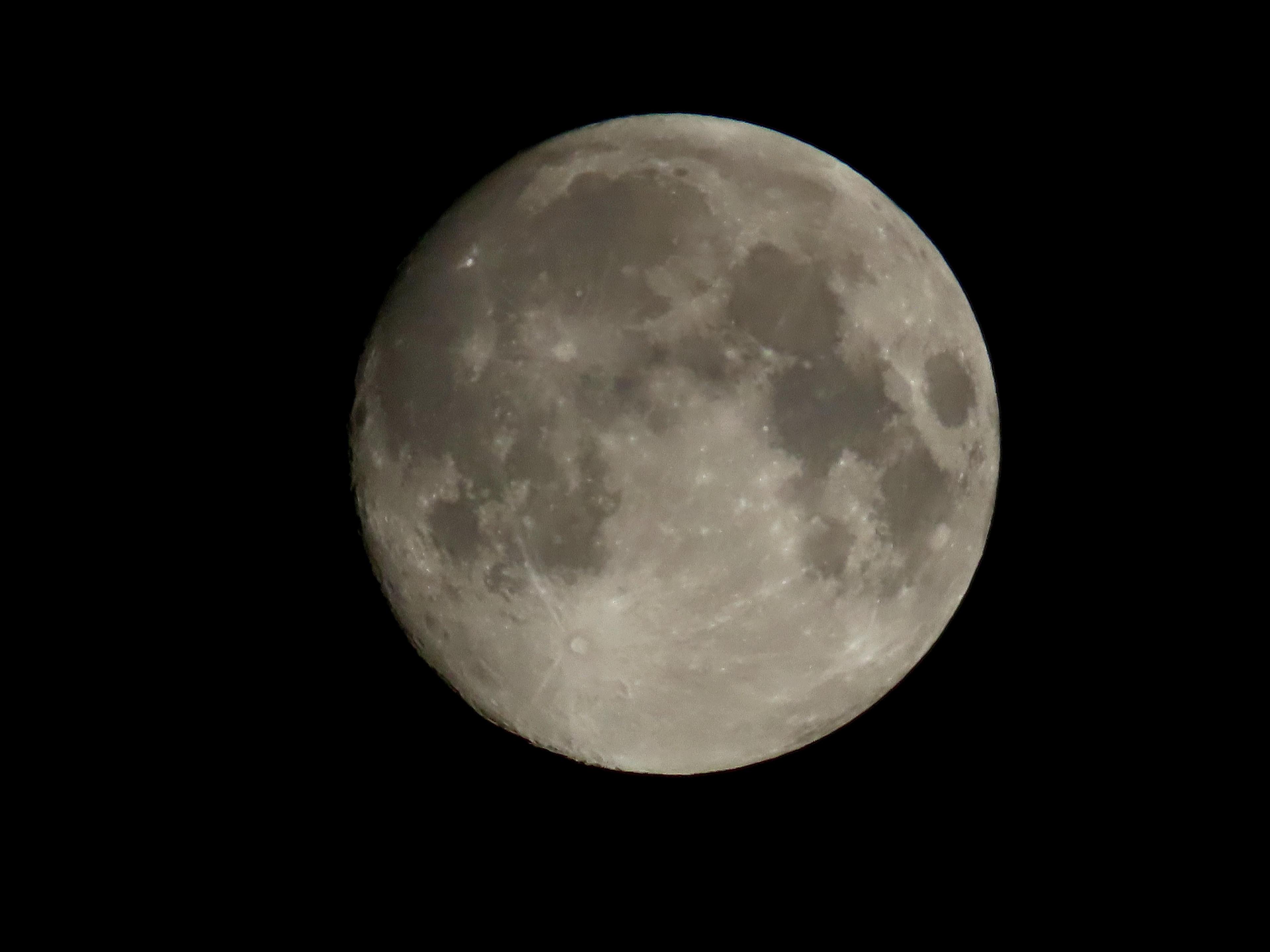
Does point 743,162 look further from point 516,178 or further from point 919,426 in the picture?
point 919,426

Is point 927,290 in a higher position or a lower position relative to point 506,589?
higher

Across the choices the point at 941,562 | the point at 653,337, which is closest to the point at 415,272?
the point at 653,337

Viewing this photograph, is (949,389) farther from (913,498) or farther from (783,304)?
(783,304)

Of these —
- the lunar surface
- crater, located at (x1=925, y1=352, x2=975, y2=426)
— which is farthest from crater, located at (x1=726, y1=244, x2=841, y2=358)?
crater, located at (x1=925, y1=352, x2=975, y2=426)

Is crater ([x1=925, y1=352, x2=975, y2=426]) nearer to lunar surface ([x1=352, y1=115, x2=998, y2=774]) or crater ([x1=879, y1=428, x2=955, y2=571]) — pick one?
lunar surface ([x1=352, y1=115, x2=998, y2=774])

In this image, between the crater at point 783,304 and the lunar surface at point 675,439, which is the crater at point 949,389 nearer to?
the lunar surface at point 675,439

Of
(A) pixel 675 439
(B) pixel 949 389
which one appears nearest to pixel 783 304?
(A) pixel 675 439
